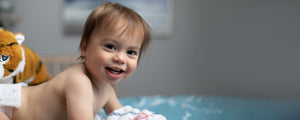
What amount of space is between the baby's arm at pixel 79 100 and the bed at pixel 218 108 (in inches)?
16.1

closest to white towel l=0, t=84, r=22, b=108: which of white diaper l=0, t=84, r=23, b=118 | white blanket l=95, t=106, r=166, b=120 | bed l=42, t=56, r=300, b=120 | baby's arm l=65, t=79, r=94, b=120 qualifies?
white diaper l=0, t=84, r=23, b=118

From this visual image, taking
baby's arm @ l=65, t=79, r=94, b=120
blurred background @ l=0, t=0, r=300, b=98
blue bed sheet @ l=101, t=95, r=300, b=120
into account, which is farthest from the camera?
blurred background @ l=0, t=0, r=300, b=98

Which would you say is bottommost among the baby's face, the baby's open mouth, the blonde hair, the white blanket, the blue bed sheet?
the blue bed sheet

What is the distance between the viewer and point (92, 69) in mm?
727

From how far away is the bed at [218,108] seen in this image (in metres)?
1.07

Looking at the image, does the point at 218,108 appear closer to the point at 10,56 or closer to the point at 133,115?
the point at 133,115

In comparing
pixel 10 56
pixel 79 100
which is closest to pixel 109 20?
pixel 79 100

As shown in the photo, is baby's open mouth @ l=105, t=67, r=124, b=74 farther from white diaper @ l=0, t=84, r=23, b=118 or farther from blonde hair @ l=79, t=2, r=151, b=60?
white diaper @ l=0, t=84, r=23, b=118

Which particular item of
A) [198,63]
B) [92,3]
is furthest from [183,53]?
[92,3]

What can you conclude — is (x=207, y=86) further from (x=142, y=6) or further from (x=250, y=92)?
(x=142, y=6)

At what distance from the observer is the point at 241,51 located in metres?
2.67

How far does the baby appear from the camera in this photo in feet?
2.25

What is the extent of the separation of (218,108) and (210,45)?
1618mm

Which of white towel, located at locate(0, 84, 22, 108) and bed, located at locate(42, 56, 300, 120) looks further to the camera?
bed, located at locate(42, 56, 300, 120)
